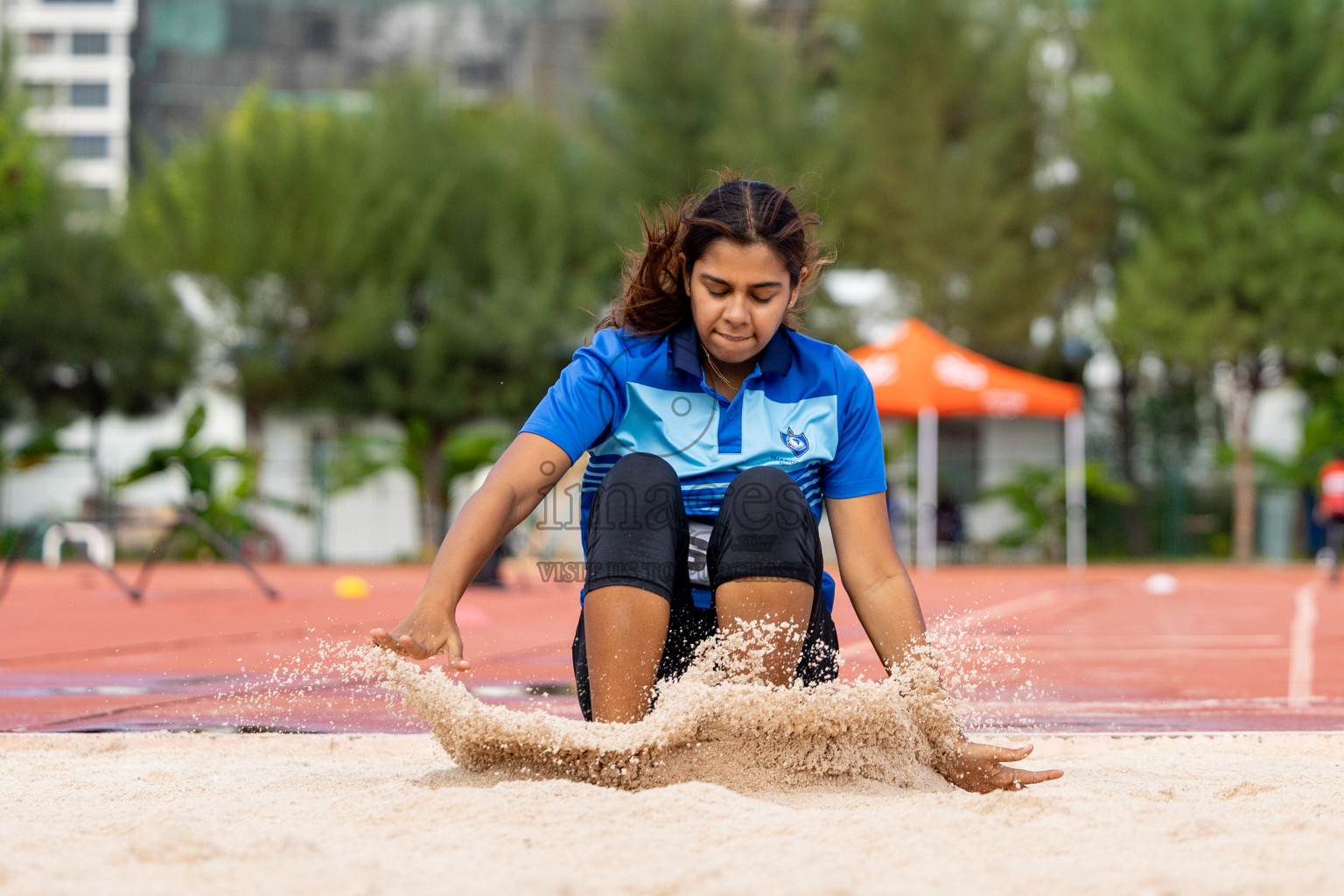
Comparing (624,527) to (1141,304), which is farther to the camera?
(1141,304)

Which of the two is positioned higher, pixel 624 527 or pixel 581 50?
pixel 581 50

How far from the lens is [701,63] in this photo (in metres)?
20.2

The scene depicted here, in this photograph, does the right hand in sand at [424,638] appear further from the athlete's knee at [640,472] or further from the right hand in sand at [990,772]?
the right hand in sand at [990,772]

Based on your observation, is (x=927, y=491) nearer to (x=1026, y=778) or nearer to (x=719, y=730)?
(x=1026, y=778)

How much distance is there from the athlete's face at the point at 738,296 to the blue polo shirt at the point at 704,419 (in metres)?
0.08

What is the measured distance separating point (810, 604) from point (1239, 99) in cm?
1696

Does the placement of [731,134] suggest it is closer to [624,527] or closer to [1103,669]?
[1103,669]

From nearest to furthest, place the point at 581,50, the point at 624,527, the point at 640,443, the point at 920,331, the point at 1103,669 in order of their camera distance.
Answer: the point at 624,527, the point at 640,443, the point at 1103,669, the point at 920,331, the point at 581,50

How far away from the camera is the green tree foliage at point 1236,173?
17.5m

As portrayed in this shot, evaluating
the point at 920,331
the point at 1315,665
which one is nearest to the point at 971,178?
the point at 920,331

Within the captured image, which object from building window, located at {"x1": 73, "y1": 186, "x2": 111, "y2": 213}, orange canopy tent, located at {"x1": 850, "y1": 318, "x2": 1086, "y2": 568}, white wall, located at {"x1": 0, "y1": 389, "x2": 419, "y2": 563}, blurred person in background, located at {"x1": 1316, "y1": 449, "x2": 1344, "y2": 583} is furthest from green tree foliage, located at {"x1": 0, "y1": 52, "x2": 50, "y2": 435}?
blurred person in background, located at {"x1": 1316, "y1": 449, "x2": 1344, "y2": 583}

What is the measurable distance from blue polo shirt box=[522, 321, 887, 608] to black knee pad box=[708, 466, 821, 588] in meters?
0.13

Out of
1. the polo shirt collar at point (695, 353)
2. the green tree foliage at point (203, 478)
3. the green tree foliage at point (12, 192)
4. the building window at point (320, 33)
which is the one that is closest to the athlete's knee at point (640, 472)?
the polo shirt collar at point (695, 353)

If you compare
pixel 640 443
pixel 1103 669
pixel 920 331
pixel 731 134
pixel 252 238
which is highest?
pixel 731 134
